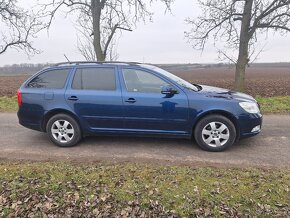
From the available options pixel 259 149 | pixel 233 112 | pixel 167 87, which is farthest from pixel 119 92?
pixel 259 149

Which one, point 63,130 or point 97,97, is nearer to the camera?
point 97,97

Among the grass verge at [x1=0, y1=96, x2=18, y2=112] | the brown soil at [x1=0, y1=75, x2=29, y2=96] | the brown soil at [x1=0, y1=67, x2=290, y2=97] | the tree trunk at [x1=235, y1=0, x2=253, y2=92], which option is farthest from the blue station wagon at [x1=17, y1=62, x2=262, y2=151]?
the brown soil at [x1=0, y1=75, x2=29, y2=96]

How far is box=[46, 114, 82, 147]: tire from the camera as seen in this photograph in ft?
18.4

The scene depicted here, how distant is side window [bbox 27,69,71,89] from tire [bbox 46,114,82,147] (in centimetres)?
65

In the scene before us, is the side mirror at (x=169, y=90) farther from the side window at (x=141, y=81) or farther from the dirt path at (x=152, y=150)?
the dirt path at (x=152, y=150)

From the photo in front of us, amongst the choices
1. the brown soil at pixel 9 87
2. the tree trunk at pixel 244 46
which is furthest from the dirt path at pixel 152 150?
the brown soil at pixel 9 87

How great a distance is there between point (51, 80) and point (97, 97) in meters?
1.11

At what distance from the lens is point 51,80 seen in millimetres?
5750

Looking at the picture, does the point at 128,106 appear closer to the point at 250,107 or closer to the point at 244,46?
the point at 250,107

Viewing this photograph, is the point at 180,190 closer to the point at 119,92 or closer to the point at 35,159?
the point at 119,92

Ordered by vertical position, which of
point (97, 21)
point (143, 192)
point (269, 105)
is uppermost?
point (97, 21)

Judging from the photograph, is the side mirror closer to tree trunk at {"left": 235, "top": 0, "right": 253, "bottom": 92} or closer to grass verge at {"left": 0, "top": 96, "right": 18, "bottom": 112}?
grass verge at {"left": 0, "top": 96, "right": 18, "bottom": 112}

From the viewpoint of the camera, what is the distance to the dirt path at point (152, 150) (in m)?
4.86

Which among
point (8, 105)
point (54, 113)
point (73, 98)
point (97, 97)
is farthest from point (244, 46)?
point (8, 105)
